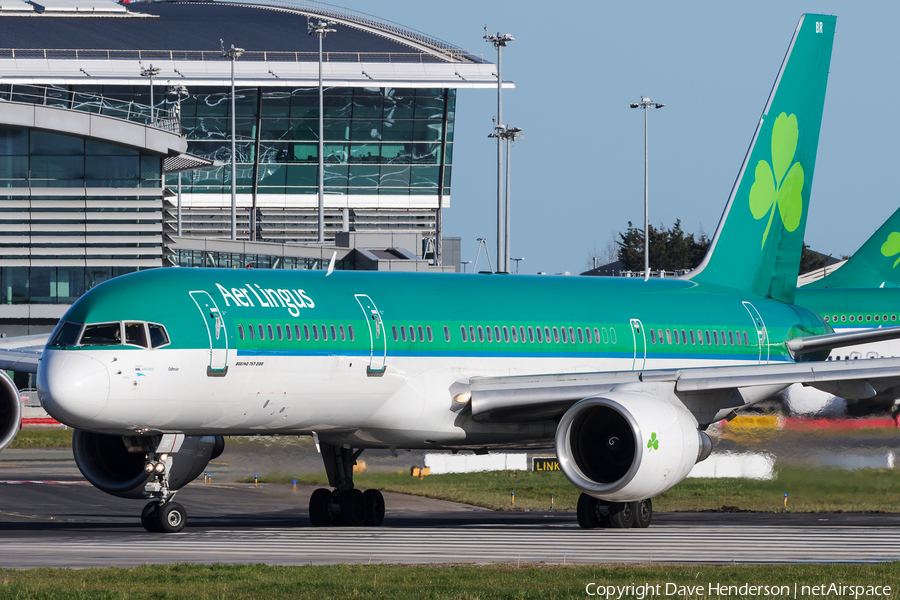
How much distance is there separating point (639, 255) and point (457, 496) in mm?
96147

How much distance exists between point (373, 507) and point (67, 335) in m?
7.26

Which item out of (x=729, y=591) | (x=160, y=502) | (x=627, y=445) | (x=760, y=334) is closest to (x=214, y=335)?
(x=160, y=502)

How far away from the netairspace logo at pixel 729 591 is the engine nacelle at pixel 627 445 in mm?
7054

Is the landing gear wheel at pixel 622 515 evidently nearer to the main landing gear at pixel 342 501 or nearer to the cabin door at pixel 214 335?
the main landing gear at pixel 342 501

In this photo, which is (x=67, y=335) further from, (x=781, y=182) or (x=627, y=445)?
(x=781, y=182)

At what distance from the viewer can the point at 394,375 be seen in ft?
77.2

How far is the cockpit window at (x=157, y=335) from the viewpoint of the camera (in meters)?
20.9

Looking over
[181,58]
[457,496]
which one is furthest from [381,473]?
[181,58]

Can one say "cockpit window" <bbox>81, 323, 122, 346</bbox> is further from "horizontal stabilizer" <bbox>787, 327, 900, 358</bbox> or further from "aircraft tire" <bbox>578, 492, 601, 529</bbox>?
"horizontal stabilizer" <bbox>787, 327, 900, 358</bbox>

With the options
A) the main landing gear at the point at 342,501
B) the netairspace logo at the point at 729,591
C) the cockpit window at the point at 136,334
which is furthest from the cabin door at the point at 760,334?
the netairspace logo at the point at 729,591

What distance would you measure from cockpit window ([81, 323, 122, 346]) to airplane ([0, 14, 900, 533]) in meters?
0.03

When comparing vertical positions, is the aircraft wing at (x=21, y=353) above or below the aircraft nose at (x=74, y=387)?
above

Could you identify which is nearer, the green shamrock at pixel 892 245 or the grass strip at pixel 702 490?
the grass strip at pixel 702 490

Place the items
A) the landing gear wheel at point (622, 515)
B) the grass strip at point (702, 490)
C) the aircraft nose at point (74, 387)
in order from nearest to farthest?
the aircraft nose at point (74, 387), the landing gear wheel at point (622, 515), the grass strip at point (702, 490)
